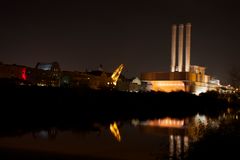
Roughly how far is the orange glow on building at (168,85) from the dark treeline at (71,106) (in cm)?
3200

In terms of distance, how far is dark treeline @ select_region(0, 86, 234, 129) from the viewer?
61.3ft

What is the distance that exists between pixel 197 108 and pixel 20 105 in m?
22.6

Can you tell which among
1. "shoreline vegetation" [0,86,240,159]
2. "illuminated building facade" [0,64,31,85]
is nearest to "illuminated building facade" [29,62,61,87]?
"illuminated building facade" [0,64,31,85]

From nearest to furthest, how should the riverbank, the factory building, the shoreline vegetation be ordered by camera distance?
the shoreline vegetation < the riverbank < the factory building

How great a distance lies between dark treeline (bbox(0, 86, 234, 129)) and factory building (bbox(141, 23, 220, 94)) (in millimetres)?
31586

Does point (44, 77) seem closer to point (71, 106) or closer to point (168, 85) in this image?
point (71, 106)

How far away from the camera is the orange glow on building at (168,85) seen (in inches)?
2742

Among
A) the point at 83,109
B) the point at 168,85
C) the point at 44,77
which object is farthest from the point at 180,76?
the point at 83,109

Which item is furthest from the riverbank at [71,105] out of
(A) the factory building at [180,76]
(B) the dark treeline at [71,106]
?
(A) the factory building at [180,76]

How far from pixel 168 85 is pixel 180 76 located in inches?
133

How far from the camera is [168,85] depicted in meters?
70.9

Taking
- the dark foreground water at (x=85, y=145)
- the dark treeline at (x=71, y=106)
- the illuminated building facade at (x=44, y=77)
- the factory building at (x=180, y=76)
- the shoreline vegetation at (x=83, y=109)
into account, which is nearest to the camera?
the shoreline vegetation at (x=83, y=109)

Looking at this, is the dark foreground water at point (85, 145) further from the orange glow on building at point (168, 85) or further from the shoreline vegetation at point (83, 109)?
the orange glow on building at point (168, 85)

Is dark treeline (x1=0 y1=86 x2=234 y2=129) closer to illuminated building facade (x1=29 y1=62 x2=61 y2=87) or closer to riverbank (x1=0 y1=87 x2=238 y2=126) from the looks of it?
riverbank (x1=0 y1=87 x2=238 y2=126)
